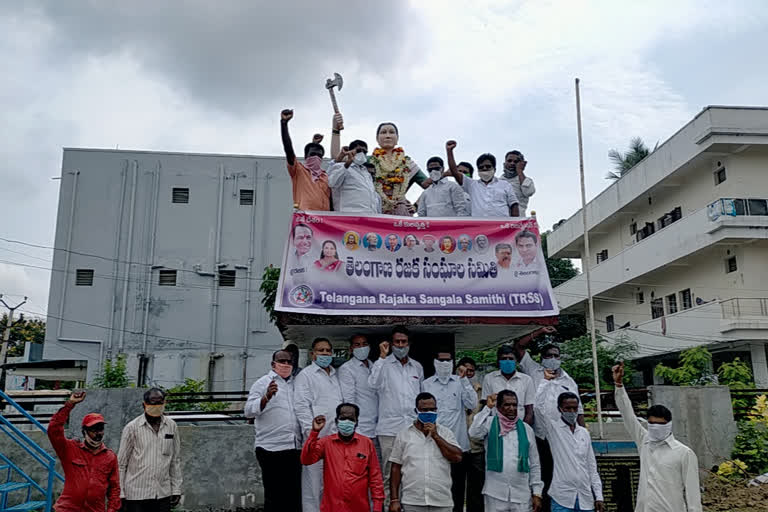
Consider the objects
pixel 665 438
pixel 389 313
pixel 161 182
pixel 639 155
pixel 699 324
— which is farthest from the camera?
pixel 639 155

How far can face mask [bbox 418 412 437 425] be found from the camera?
591cm

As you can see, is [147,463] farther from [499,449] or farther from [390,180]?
[390,180]

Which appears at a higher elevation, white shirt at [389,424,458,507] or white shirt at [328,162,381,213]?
white shirt at [328,162,381,213]

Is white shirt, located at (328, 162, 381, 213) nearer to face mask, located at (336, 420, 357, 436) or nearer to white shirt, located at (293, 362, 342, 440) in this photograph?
white shirt, located at (293, 362, 342, 440)

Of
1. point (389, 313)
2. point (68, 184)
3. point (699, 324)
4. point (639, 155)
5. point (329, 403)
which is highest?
point (639, 155)

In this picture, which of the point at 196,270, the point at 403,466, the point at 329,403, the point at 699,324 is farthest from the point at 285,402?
the point at 699,324

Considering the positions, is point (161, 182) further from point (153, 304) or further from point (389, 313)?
point (389, 313)

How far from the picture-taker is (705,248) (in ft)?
72.9

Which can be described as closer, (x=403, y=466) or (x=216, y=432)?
(x=403, y=466)

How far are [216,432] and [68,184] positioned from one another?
17041 mm

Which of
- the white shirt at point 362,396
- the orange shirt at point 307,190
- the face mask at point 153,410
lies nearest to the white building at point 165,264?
the orange shirt at point 307,190

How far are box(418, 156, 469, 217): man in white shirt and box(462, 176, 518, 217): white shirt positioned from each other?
0.52ft

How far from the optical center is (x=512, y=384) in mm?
7055

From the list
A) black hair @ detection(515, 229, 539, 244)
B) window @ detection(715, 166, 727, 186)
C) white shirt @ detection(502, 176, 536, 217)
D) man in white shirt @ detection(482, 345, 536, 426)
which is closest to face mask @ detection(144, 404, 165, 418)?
man in white shirt @ detection(482, 345, 536, 426)
